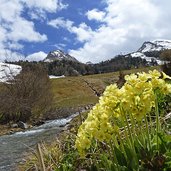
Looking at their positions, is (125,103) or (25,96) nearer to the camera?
(125,103)

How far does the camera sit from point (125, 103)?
3.66 m

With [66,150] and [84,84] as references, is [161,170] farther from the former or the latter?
[84,84]

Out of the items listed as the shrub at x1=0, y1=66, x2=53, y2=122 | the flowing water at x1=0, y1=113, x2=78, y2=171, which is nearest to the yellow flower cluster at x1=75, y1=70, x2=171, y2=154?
the flowing water at x1=0, y1=113, x2=78, y2=171

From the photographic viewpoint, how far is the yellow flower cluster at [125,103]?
3.65 meters

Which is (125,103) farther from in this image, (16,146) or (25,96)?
(25,96)

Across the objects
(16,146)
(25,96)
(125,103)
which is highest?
(125,103)

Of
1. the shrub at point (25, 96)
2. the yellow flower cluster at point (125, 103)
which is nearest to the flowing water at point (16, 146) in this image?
the yellow flower cluster at point (125, 103)

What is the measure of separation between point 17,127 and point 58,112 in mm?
13268

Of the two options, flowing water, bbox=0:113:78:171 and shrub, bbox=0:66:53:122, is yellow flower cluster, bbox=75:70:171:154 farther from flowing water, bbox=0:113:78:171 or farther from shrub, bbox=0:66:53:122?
shrub, bbox=0:66:53:122

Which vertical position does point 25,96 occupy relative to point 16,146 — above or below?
above

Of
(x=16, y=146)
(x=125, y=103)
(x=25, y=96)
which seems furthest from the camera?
(x=25, y=96)

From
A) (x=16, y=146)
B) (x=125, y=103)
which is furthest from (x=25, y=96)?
(x=125, y=103)

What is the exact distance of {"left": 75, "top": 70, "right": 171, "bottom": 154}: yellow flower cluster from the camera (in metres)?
3.65

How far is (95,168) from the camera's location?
452 centimetres
